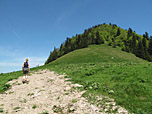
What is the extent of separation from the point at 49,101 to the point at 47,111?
179cm

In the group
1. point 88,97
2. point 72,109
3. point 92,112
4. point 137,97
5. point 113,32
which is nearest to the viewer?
point 92,112

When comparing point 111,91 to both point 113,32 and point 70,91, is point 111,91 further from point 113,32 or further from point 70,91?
point 113,32

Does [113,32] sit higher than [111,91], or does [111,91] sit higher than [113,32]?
[113,32]

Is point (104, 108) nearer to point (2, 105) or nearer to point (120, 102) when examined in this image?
point (120, 102)

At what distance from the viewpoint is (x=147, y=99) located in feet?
26.4

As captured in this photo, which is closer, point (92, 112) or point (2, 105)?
point (92, 112)

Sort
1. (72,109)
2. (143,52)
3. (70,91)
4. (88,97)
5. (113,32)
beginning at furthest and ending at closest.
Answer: (113,32)
(143,52)
(70,91)
(88,97)
(72,109)

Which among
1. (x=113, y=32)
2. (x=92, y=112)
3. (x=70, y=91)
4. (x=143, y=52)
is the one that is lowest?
(x=92, y=112)

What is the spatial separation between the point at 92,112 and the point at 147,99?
397 cm

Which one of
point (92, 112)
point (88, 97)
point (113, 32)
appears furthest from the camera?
point (113, 32)

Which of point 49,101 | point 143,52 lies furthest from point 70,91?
point 143,52

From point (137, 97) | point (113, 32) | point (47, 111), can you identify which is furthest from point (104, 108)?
point (113, 32)

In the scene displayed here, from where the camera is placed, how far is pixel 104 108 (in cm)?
752

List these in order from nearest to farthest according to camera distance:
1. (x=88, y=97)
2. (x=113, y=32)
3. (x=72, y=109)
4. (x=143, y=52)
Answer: (x=72, y=109) → (x=88, y=97) → (x=143, y=52) → (x=113, y=32)
